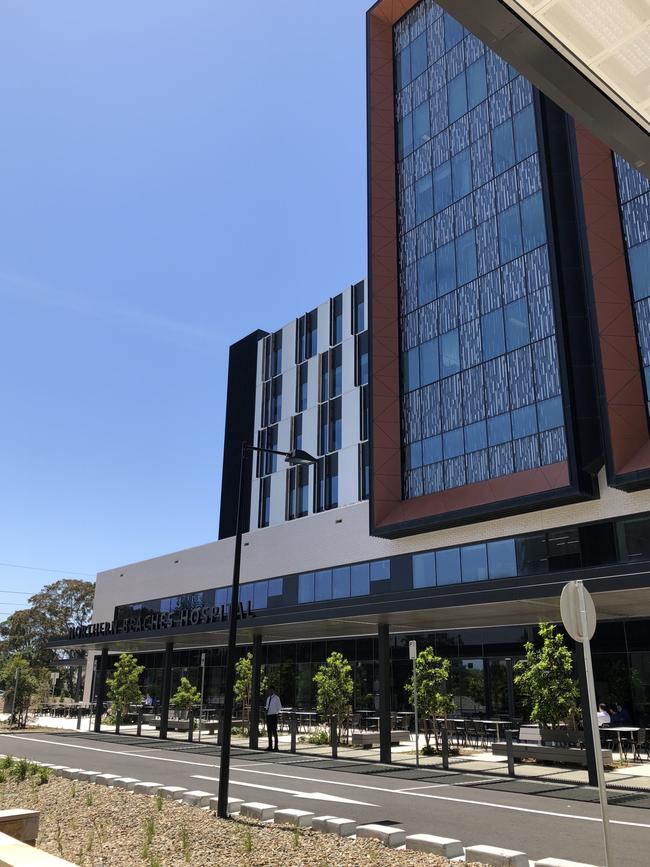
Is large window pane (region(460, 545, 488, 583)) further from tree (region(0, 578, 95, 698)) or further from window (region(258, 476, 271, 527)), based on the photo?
tree (region(0, 578, 95, 698))

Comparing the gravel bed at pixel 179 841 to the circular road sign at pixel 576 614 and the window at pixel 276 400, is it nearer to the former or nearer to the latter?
the circular road sign at pixel 576 614

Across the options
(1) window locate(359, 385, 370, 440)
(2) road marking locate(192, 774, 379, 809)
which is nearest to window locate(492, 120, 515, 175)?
(1) window locate(359, 385, 370, 440)

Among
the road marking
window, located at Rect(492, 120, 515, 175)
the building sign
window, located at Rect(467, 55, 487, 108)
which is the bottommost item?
the road marking

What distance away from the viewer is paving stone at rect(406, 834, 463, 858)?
9.11 metres

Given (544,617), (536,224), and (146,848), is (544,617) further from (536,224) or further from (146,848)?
(146,848)

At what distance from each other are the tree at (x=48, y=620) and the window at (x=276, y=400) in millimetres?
51773

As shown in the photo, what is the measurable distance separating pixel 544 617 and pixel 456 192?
19359 mm

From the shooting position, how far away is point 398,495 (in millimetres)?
32781

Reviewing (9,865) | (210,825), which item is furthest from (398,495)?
(9,865)

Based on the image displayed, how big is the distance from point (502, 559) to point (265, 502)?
2675cm

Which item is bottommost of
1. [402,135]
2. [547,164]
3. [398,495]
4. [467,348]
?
[398,495]

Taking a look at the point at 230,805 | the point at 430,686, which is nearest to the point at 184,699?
the point at 430,686

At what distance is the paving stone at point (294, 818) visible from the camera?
1133 cm

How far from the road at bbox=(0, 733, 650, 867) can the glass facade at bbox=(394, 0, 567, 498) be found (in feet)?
43.9
